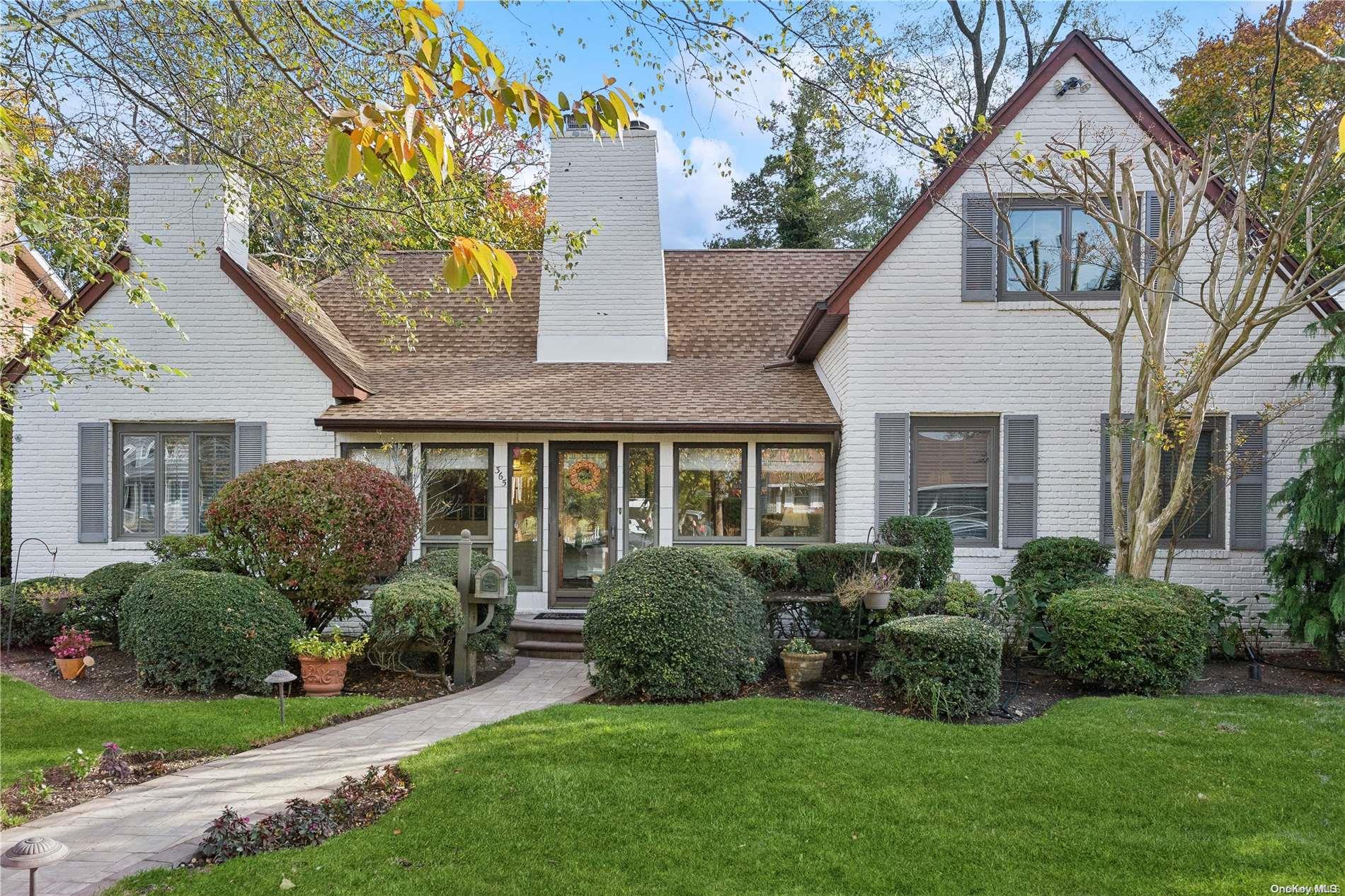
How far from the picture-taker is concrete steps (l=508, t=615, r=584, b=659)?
30.6ft

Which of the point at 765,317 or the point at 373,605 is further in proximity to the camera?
the point at 765,317

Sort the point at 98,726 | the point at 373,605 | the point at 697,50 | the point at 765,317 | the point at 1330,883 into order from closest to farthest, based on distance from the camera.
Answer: the point at 1330,883 → the point at 697,50 → the point at 98,726 → the point at 373,605 → the point at 765,317

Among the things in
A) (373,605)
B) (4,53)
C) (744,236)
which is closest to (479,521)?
(373,605)

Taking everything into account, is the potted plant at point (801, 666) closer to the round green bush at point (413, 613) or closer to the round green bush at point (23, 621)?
the round green bush at point (413, 613)

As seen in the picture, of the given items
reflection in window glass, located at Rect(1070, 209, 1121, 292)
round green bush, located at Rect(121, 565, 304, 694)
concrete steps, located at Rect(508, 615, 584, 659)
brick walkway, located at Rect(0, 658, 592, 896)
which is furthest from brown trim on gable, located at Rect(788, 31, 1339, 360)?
round green bush, located at Rect(121, 565, 304, 694)

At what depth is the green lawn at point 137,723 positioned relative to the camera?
19.0ft

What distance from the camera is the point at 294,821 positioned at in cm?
416

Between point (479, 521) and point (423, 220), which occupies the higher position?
point (423, 220)

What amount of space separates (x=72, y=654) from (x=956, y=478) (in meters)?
9.77

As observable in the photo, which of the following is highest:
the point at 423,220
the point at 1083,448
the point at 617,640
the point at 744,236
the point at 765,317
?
the point at 744,236

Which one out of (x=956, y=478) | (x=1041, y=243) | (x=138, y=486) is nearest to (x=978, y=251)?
(x=1041, y=243)

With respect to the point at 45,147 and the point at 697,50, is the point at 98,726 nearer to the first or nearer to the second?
the point at 45,147

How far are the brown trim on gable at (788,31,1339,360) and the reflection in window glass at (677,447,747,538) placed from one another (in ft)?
7.69

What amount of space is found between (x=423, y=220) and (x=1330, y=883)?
5502 millimetres
